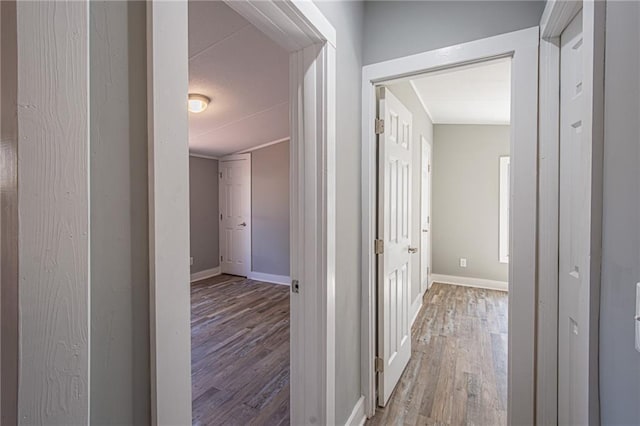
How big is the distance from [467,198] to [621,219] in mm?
4230

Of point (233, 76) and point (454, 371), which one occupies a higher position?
point (233, 76)

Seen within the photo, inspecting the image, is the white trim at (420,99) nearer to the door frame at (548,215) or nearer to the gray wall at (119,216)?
the door frame at (548,215)

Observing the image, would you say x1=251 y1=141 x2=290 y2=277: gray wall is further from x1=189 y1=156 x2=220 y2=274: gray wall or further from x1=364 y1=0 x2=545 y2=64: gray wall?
x1=364 y1=0 x2=545 y2=64: gray wall

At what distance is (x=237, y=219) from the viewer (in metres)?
5.31

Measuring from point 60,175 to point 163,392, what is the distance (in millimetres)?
449

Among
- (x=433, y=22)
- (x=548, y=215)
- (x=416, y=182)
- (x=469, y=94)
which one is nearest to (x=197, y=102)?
(x=433, y=22)

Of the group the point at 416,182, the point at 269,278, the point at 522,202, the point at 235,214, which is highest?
the point at 416,182

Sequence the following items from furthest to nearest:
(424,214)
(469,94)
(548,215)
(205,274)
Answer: (205,274) < (424,214) < (469,94) < (548,215)

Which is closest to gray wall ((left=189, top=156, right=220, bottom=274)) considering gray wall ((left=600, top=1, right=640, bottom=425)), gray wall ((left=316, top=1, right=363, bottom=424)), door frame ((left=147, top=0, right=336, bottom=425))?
gray wall ((left=316, top=1, right=363, bottom=424))

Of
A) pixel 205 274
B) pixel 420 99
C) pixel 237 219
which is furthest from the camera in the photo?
pixel 237 219

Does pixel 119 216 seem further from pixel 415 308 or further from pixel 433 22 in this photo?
pixel 415 308

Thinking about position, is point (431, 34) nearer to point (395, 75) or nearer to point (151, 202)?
point (395, 75)

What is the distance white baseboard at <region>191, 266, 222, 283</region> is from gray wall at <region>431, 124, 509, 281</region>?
369 cm

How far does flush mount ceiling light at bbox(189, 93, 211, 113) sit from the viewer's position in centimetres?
261
